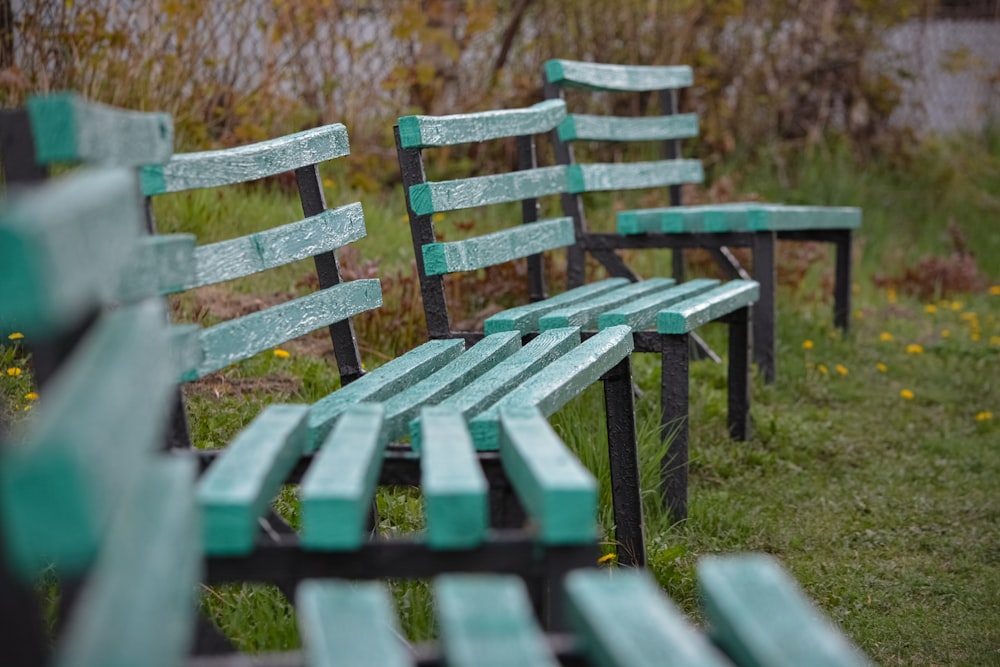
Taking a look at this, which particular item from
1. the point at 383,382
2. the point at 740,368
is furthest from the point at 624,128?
the point at 383,382

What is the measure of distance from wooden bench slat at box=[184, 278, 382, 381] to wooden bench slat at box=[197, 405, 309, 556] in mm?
288

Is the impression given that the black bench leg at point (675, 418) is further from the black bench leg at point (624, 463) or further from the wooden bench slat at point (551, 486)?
the wooden bench slat at point (551, 486)

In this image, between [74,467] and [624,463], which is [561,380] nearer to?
[624,463]

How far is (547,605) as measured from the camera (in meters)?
1.65

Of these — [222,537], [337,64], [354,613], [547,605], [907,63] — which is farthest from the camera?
[907,63]

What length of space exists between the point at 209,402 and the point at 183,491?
7.35 ft

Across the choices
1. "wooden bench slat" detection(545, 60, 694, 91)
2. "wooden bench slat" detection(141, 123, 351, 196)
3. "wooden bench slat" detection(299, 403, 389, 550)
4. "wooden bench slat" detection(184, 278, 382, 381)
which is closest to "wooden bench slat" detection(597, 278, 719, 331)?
"wooden bench slat" detection(184, 278, 382, 381)

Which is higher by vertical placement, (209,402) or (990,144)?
(209,402)

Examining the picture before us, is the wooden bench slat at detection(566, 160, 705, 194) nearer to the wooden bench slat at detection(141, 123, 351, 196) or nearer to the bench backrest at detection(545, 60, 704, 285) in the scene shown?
the bench backrest at detection(545, 60, 704, 285)

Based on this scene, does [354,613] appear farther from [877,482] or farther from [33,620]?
[877,482]

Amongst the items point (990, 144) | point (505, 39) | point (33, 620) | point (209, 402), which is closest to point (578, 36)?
point (505, 39)

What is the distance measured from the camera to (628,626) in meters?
1.19

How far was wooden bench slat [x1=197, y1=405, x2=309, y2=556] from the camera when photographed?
54.2 inches

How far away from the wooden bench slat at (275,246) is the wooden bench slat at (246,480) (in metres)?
0.29
